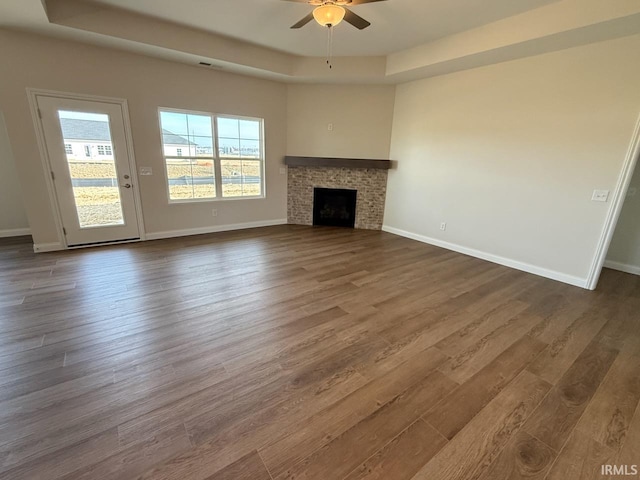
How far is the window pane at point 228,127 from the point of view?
5.20 m

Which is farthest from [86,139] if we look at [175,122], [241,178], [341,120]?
[341,120]

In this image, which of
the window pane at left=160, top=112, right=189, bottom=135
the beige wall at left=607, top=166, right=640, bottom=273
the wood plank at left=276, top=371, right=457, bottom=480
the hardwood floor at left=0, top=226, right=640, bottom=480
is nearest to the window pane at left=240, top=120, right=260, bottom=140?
the window pane at left=160, top=112, right=189, bottom=135

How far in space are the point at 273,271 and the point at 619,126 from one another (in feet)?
14.1

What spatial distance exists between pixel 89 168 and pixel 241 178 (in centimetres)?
237

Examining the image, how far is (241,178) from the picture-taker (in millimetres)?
5656

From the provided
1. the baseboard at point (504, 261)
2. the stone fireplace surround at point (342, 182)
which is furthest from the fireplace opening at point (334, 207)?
the baseboard at point (504, 261)

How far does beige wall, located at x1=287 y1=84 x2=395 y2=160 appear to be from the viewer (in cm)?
556

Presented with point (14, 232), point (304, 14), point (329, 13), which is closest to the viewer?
point (329, 13)

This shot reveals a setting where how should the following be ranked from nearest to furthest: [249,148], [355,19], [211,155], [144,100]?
[355,19] < [144,100] < [211,155] < [249,148]

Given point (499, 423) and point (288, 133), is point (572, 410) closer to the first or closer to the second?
point (499, 423)

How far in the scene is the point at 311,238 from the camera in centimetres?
530

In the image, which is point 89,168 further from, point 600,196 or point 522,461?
point 600,196

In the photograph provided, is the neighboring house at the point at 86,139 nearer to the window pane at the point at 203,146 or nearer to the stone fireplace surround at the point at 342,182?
the window pane at the point at 203,146

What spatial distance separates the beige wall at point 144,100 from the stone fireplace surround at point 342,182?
1.14 feet
